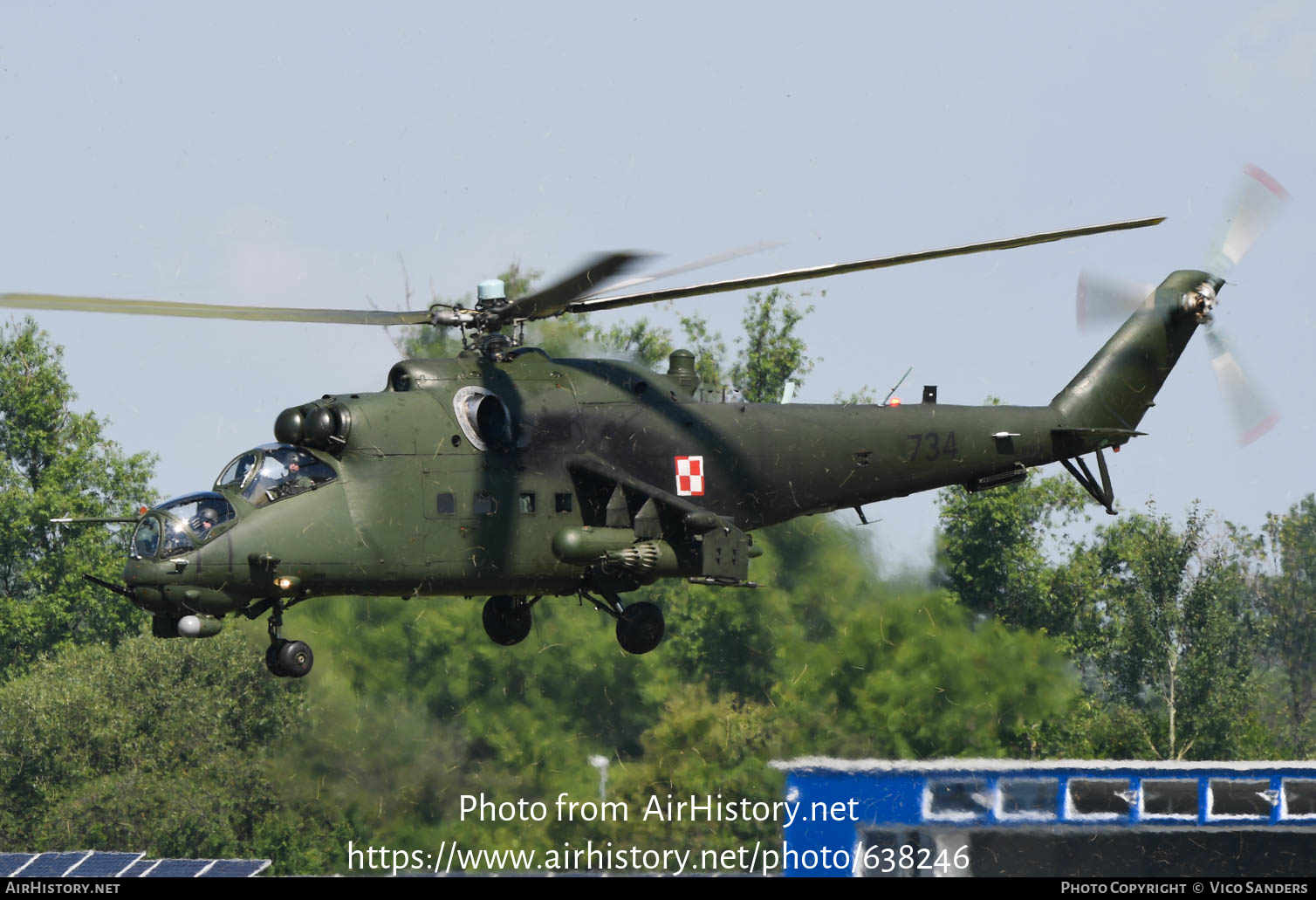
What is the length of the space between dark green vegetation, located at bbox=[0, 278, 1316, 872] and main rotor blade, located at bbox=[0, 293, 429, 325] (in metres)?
22.5

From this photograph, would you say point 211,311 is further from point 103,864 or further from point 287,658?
point 103,864

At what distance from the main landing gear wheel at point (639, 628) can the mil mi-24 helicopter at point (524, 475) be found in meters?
0.04

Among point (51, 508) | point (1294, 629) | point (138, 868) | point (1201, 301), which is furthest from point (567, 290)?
point (1294, 629)

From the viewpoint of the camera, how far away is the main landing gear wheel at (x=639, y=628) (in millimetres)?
21438

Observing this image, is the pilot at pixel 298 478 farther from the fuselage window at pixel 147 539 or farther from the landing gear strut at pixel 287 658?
the fuselage window at pixel 147 539

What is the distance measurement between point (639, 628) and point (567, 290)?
484 cm

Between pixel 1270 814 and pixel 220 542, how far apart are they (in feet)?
62.7

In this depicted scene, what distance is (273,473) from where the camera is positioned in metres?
18.7

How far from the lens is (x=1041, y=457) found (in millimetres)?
24000

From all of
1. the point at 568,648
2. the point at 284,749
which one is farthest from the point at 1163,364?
the point at 284,749

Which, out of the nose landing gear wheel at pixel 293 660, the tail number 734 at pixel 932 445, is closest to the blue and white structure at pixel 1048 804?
the tail number 734 at pixel 932 445

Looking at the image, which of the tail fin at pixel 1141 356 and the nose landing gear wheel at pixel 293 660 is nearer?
the nose landing gear wheel at pixel 293 660

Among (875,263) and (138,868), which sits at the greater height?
(875,263)

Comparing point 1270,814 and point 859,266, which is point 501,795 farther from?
point 859,266
